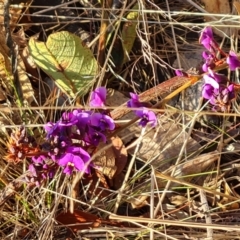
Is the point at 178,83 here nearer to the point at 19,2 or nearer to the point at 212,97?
the point at 212,97

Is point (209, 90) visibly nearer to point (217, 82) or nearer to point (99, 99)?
point (217, 82)

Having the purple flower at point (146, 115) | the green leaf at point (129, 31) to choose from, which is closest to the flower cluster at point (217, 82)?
the purple flower at point (146, 115)

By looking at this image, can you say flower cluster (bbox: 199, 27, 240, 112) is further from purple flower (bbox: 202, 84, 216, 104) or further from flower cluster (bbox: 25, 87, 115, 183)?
flower cluster (bbox: 25, 87, 115, 183)

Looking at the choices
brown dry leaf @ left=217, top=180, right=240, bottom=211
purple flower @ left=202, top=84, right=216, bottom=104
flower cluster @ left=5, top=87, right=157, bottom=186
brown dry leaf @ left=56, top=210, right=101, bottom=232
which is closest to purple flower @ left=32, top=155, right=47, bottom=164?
flower cluster @ left=5, top=87, right=157, bottom=186

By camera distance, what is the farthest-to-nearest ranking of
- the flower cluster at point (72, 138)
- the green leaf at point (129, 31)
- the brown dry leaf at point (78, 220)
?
the green leaf at point (129, 31) → the brown dry leaf at point (78, 220) → the flower cluster at point (72, 138)

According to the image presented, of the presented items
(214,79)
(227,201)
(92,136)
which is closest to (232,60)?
(214,79)

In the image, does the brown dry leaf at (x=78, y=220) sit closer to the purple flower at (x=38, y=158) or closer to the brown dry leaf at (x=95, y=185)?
the brown dry leaf at (x=95, y=185)

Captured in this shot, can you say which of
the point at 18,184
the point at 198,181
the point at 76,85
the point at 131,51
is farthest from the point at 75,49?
the point at 198,181
